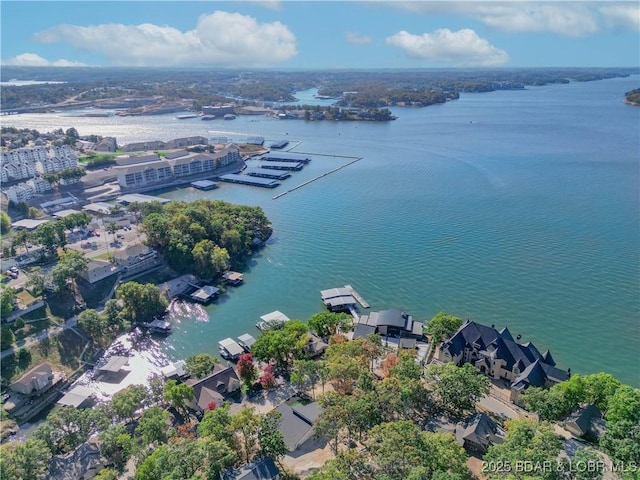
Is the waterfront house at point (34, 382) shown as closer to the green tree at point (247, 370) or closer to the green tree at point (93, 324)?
the green tree at point (93, 324)

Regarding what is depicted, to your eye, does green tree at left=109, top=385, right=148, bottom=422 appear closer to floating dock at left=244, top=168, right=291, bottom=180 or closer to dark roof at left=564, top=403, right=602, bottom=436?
dark roof at left=564, top=403, right=602, bottom=436

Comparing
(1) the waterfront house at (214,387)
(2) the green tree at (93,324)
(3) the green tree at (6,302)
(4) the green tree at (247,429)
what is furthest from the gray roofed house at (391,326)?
(3) the green tree at (6,302)

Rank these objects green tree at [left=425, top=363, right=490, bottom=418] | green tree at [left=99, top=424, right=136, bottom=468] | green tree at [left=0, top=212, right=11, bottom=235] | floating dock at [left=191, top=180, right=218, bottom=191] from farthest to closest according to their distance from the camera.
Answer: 1. floating dock at [left=191, top=180, right=218, bottom=191]
2. green tree at [left=0, top=212, right=11, bottom=235]
3. green tree at [left=425, top=363, right=490, bottom=418]
4. green tree at [left=99, top=424, right=136, bottom=468]

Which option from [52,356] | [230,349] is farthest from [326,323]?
[52,356]

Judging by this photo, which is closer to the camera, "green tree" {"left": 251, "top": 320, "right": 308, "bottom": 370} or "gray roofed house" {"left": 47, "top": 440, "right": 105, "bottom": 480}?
"gray roofed house" {"left": 47, "top": 440, "right": 105, "bottom": 480}

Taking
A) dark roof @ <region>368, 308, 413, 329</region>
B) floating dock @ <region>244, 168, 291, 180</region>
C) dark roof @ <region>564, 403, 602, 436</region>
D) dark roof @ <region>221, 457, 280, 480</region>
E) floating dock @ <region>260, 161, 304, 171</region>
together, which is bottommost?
dark roof @ <region>221, 457, 280, 480</region>

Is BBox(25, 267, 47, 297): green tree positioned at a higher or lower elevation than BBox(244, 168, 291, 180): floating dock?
lower

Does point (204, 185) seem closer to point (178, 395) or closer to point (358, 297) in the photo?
point (358, 297)

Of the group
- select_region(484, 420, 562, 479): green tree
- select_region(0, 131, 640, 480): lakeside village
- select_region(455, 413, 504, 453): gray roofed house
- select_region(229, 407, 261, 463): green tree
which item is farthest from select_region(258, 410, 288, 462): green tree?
select_region(484, 420, 562, 479): green tree
